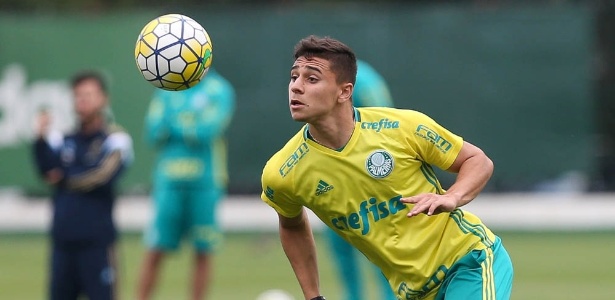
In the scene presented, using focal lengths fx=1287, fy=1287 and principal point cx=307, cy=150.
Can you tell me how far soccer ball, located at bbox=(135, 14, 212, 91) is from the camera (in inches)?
282

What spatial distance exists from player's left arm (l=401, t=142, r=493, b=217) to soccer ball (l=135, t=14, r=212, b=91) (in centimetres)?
157

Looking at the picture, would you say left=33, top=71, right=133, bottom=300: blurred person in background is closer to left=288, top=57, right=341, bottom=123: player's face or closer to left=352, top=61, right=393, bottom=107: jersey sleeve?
left=352, top=61, right=393, bottom=107: jersey sleeve

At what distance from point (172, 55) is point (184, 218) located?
16.3 ft

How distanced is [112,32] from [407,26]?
4.41 m

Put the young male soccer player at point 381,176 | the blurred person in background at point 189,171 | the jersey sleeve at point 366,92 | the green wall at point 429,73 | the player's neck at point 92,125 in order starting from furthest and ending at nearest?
1. the green wall at point 429,73
2. the blurred person in background at point 189,171
3. the jersey sleeve at point 366,92
4. the player's neck at point 92,125
5. the young male soccer player at point 381,176

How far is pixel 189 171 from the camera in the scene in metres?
11.9

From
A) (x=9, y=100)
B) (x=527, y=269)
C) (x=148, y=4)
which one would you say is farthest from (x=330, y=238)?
(x=148, y=4)

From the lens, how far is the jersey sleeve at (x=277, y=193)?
6.73 meters

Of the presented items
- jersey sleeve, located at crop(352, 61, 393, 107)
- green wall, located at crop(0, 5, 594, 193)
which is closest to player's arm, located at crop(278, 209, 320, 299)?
jersey sleeve, located at crop(352, 61, 393, 107)

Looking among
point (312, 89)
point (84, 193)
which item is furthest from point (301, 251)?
point (84, 193)

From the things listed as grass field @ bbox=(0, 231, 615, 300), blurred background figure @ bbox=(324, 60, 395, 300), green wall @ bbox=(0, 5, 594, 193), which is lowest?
grass field @ bbox=(0, 231, 615, 300)

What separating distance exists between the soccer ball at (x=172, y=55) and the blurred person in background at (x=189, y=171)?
434 cm

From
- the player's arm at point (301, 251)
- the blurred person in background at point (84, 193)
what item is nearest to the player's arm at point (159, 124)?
the blurred person in background at point (84, 193)

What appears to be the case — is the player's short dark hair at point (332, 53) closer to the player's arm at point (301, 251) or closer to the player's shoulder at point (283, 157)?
the player's shoulder at point (283, 157)
